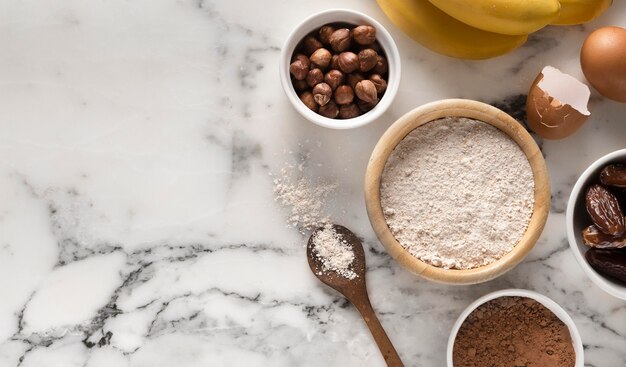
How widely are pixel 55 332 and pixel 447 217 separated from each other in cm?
72

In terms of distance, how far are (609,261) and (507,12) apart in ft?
1.38

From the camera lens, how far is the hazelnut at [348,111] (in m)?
1.26

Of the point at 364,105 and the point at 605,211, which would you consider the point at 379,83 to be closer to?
the point at 364,105

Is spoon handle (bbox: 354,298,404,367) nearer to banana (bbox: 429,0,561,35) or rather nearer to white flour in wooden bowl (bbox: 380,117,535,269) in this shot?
white flour in wooden bowl (bbox: 380,117,535,269)

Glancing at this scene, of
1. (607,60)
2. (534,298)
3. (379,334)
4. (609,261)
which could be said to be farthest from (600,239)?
(379,334)

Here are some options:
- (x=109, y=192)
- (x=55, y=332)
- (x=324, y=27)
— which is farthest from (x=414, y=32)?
(x=55, y=332)

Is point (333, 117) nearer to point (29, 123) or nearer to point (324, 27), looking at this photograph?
point (324, 27)

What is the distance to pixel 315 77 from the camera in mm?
1245

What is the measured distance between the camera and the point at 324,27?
1.26 metres

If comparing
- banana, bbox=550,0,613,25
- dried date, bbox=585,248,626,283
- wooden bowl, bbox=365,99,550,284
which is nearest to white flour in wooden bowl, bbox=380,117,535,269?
wooden bowl, bbox=365,99,550,284

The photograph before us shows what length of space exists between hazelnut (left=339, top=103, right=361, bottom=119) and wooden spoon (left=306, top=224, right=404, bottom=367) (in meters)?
0.20

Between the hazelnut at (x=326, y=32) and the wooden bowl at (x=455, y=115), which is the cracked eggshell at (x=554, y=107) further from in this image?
the hazelnut at (x=326, y=32)

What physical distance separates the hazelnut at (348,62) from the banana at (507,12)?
0.16m

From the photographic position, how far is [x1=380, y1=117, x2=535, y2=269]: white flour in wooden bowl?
1.22 meters
